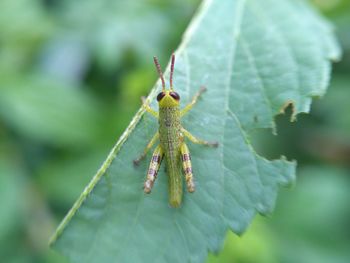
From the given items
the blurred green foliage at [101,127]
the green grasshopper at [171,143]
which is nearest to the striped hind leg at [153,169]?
the green grasshopper at [171,143]

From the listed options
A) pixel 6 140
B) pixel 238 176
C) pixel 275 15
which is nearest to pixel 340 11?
pixel 275 15

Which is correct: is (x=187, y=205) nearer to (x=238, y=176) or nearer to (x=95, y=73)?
(x=238, y=176)

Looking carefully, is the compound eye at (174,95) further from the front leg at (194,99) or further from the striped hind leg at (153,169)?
the striped hind leg at (153,169)

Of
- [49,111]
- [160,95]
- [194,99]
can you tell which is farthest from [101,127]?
[194,99]

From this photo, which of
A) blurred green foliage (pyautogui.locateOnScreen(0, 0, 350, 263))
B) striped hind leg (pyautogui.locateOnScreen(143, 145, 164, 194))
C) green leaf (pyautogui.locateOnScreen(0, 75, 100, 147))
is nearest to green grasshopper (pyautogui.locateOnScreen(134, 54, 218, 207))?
striped hind leg (pyautogui.locateOnScreen(143, 145, 164, 194))

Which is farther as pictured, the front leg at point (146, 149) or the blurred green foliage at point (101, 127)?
the blurred green foliage at point (101, 127)

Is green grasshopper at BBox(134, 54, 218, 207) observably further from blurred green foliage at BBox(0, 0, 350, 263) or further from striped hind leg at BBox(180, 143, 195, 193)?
blurred green foliage at BBox(0, 0, 350, 263)
